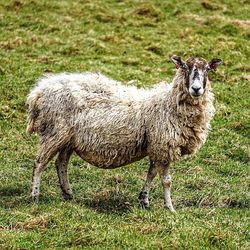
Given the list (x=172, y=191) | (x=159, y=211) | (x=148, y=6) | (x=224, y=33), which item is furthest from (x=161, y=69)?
(x=159, y=211)

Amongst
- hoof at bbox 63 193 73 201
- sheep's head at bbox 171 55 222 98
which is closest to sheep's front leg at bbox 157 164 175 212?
sheep's head at bbox 171 55 222 98


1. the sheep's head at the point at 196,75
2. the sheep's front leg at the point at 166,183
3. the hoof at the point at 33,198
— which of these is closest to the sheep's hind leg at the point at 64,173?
the hoof at the point at 33,198

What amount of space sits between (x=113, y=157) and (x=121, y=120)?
0.61 m

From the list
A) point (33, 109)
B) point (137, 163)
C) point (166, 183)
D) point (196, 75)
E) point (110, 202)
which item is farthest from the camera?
point (137, 163)

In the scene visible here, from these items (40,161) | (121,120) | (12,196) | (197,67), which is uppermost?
(197,67)

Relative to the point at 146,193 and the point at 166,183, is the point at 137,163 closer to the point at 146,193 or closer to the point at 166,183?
the point at 146,193

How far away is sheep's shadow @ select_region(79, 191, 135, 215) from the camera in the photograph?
10039 mm

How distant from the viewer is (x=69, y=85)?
35.6ft

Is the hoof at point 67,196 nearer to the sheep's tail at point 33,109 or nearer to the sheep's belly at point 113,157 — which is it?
the sheep's belly at point 113,157

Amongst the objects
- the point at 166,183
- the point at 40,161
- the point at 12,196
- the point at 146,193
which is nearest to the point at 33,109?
the point at 40,161

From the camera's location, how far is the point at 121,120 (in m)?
10.4

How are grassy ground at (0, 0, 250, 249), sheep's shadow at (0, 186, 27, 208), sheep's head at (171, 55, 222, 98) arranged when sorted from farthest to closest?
sheep's shadow at (0, 186, 27, 208) < sheep's head at (171, 55, 222, 98) < grassy ground at (0, 0, 250, 249)

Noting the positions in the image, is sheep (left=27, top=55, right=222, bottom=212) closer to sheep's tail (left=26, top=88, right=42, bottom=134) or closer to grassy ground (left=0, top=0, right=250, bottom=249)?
sheep's tail (left=26, top=88, right=42, bottom=134)

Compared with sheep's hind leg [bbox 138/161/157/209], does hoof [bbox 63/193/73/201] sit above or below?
below
